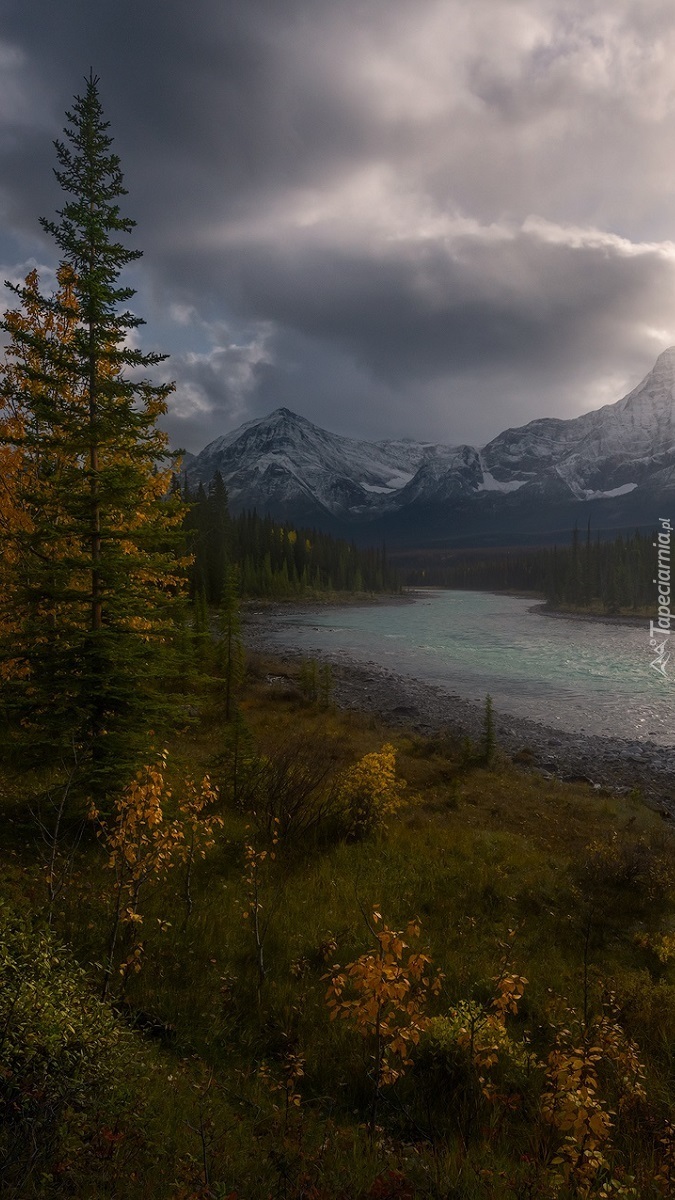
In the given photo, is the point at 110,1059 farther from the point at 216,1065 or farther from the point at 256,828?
the point at 256,828

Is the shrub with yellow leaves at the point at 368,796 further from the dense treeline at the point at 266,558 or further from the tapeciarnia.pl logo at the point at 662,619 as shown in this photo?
the dense treeline at the point at 266,558

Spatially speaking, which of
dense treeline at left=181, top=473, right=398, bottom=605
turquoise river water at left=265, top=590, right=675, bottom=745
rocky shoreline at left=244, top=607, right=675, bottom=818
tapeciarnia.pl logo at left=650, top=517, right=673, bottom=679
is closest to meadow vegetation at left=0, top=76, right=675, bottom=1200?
rocky shoreline at left=244, top=607, right=675, bottom=818

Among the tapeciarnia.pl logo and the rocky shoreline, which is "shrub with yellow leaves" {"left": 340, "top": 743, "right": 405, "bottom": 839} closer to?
the rocky shoreline

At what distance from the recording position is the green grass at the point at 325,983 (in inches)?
165

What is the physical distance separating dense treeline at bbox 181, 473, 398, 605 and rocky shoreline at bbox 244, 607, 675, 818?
Result: 1072 inches

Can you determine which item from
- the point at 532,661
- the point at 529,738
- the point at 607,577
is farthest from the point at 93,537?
the point at 607,577

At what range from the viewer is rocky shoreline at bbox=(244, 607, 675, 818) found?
22.6m

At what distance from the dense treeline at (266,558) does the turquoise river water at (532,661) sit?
1542cm

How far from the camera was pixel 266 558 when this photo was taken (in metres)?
116

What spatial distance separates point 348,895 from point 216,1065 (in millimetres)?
4637

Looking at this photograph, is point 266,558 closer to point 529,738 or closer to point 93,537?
point 529,738

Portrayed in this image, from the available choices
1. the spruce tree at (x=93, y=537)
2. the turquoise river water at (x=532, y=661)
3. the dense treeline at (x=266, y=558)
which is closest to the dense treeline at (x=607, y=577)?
the turquoise river water at (x=532, y=661)

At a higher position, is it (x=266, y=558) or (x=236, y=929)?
(x=266, y=558)

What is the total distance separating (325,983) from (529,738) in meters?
22.6
